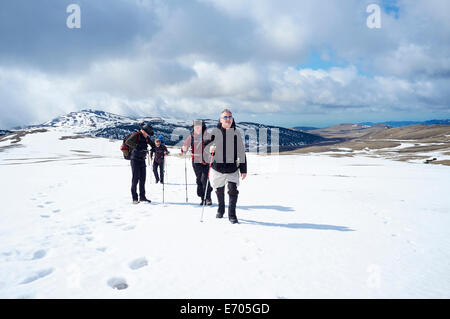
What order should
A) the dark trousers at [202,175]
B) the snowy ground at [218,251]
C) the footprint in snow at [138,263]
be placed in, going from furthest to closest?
the dark trousers at [202,175], the footprint in snow at [138,263], the snowy ground at [218,251]

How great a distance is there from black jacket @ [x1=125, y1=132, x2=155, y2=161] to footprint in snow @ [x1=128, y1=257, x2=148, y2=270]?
4.67 m

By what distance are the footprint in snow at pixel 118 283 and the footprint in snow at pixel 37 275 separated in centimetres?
106

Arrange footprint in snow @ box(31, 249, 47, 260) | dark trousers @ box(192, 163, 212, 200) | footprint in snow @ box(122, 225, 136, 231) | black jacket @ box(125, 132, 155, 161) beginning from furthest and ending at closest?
1. dark trousers @ box(192, 163, 212, 200)
2. black jacket @ box(125, 132, 155, 161)
3. footprint in snow @ box(122, 225, 136, 231)
4. footprint in snow @ box(31, 249, 47, 260)

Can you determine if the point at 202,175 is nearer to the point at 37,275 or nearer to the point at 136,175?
the point at 136,175

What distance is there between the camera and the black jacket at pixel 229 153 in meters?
6.21

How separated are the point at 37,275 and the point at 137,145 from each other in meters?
5.03

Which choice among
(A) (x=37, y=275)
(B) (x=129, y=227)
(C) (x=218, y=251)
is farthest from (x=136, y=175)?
(C) (x=218, y=251)

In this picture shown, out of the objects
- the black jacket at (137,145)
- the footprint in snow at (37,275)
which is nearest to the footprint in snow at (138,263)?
the footprint in snow at (37,275)

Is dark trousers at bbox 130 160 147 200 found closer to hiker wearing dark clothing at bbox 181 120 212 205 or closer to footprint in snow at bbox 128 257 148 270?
hiker wearing dark clothing at bbox 181 120 212 205

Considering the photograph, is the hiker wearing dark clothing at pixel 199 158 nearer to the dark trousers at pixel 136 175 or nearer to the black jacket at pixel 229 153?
the black jacket at pixel 229 153

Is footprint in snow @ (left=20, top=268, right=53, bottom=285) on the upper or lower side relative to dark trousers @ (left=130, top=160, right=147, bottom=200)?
lower

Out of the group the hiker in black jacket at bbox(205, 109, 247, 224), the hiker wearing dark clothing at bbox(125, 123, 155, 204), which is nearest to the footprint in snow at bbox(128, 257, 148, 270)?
the hiker in black jacket at bbox(205, 109, 247, 224)

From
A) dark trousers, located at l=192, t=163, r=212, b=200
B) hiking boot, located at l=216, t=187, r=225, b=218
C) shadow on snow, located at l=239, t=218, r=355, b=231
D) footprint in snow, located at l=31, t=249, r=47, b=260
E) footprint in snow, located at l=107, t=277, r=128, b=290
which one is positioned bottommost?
shadow on snow, located at l=239, t=218, r=355, b=231

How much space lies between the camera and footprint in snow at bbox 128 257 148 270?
12.3ft
